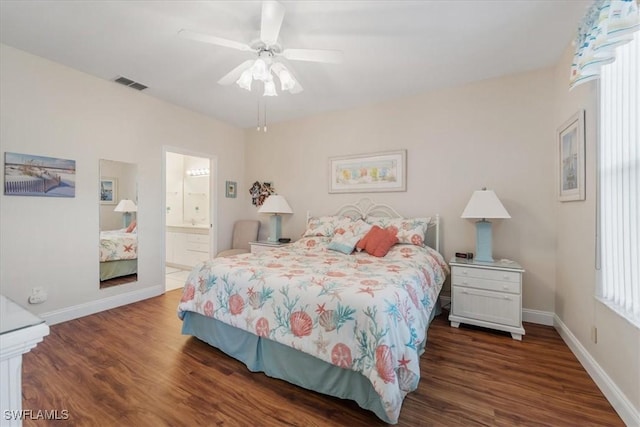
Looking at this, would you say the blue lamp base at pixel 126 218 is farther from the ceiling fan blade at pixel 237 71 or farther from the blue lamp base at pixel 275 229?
the ceiling fan blade at pixel 237 71

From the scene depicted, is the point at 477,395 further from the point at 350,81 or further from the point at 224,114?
the point at 224,114

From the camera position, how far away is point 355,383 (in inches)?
67.1

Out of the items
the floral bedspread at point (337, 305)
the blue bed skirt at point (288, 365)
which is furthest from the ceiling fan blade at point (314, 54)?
the blue bed skirt at point (288, 365)

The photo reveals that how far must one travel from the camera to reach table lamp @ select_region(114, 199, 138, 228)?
3441 mm

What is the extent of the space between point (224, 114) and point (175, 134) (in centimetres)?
79

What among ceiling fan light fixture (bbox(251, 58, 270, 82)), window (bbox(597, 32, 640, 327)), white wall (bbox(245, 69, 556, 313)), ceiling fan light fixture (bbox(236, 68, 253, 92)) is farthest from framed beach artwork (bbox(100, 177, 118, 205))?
window (bbox(597, 32, 640, 327))

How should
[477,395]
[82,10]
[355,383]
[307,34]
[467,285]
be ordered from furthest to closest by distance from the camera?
[467,285] → [307,34] → [82,10] → [477,395] → [355,383]

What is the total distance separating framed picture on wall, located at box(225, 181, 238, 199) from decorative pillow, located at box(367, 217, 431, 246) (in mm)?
2673

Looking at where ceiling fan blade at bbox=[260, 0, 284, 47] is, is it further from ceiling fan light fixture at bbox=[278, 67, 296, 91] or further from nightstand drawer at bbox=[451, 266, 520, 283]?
nightstand drawer at bbox=[451, 266, 520, 283]

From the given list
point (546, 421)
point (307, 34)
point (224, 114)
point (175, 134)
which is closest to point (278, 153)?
point (224, 114)

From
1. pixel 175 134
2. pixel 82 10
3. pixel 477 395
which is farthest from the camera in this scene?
pixel 175 134

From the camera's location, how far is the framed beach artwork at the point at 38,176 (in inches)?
103

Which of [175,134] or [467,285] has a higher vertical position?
[175,134]

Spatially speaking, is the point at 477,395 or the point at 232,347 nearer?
the point at 477,395
